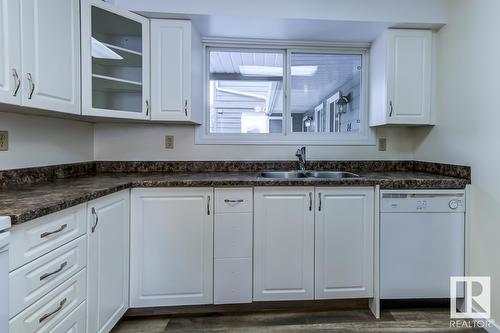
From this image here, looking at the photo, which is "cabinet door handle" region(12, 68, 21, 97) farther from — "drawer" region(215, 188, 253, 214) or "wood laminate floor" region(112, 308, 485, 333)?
"wood laminate floor" region(112, 308, 485, 333)

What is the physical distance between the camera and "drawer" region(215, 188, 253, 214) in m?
1.85

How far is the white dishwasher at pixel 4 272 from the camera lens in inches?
34.4

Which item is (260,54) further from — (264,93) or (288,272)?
(288,272)

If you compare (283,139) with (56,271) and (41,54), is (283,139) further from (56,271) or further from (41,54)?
(56,271)

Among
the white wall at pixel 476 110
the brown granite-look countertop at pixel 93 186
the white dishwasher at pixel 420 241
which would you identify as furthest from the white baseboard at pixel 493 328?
the brown granite-look countertop at pixel 93 186

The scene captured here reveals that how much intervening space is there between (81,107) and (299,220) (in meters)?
1.52

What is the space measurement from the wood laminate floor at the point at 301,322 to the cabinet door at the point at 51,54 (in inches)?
55.6

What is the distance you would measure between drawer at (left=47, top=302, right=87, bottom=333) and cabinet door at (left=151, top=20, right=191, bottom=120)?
1.29 meters

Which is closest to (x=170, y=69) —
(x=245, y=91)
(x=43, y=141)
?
(x=245, y=91)

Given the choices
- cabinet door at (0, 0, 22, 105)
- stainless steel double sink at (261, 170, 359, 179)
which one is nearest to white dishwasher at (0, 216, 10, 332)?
cabinet door at (0, 0, 22, 105)

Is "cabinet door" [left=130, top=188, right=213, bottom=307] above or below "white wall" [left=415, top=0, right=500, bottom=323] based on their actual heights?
below

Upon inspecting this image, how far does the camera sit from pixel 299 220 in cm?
188

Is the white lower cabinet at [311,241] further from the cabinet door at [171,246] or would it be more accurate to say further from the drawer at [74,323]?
the drawer at [74,323]

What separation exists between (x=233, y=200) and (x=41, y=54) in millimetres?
1273
